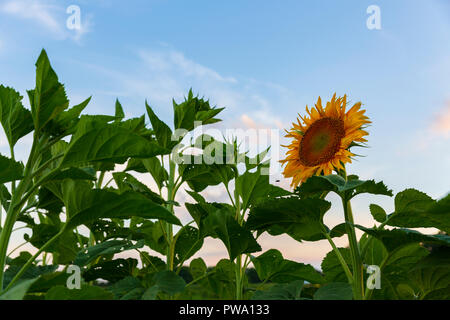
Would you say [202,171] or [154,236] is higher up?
[202,171]

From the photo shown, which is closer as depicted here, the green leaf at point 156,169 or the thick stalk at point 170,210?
the thick stalk at point 170,210

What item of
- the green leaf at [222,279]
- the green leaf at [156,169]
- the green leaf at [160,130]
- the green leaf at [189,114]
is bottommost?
the green leaf at [222,279]

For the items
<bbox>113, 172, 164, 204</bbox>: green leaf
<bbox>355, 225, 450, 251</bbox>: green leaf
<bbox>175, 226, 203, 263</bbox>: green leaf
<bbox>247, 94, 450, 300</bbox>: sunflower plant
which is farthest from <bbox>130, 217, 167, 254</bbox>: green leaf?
<bbox>355, 225, 450, 251</bbox>: green leaf

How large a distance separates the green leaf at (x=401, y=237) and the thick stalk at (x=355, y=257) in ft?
0.26

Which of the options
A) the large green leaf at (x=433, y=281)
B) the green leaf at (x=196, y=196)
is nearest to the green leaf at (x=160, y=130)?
the green leaf at (x=196, y=196)

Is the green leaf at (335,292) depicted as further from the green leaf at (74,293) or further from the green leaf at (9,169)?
the green leaf at (9,169)

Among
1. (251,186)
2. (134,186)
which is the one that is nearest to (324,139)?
(251,186)

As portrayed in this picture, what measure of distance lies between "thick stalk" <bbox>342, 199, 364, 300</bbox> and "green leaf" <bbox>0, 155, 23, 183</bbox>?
2.66 feet

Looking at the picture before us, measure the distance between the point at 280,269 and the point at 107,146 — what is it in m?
0.74

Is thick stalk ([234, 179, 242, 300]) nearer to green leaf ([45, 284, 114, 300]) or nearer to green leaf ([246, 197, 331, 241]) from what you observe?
green leaf ([246, 197, 331, 241])

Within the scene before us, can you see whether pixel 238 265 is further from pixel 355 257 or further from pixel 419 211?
pixel 419 211

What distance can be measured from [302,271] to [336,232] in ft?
0.63

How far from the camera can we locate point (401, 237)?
41.3 inches

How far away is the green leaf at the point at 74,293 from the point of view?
0.89 m
